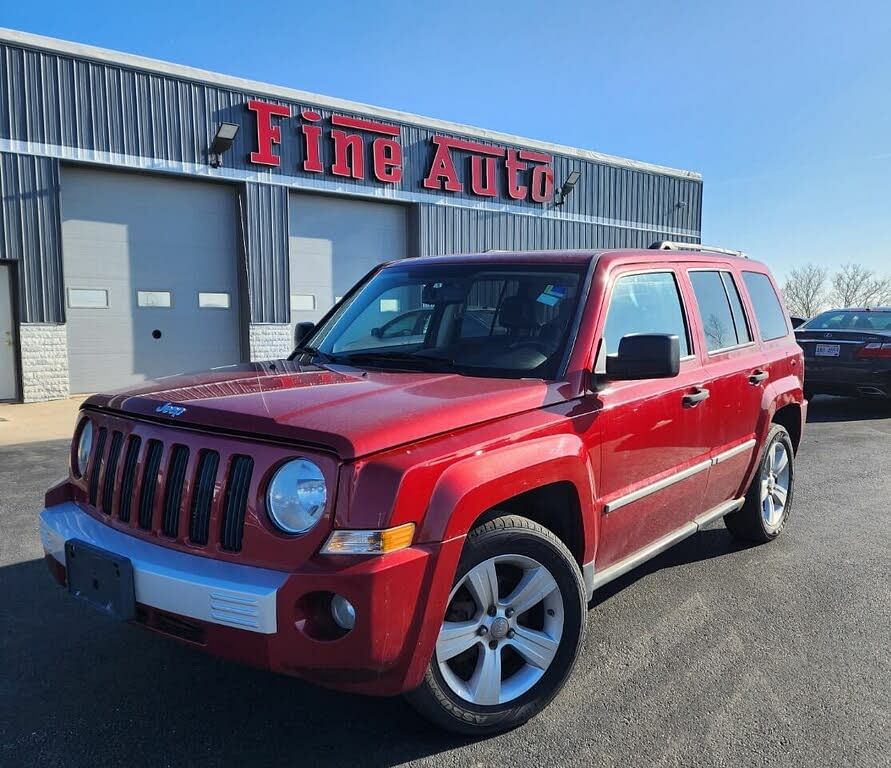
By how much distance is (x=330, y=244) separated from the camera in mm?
16438

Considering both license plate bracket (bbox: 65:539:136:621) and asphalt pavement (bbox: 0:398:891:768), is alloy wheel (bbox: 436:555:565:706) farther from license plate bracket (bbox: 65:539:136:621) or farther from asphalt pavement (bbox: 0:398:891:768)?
license plate bracket (bbox: 65:539:136:621)

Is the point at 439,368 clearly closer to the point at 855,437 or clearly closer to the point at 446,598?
the point at 446,598

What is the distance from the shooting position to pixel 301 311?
637 inches

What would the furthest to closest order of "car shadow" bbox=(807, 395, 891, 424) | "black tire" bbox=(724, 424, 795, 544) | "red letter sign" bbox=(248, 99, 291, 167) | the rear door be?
"red letter sign" bbox=(248, 99, 291, 167), "car shadow" bbox=(807, 395, 891, 424), "black tire" bbox=(724, 424, 795, 544), the rear door

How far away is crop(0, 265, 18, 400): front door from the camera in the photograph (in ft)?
40.9

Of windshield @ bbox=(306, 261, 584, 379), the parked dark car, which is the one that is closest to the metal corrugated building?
the parked dark car

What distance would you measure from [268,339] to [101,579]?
1316 centimetres

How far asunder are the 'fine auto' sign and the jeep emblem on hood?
13.1m

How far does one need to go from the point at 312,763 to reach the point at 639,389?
6.60 ft

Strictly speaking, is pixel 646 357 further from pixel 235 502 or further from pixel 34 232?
pixel 34 232

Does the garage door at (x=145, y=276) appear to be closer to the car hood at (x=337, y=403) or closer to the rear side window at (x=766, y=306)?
the car hood at (x=337, y=403)

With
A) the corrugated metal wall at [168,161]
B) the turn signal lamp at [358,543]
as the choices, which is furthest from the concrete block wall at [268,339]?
the turn signal lamp at [358,543]

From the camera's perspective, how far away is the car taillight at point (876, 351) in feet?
33.2

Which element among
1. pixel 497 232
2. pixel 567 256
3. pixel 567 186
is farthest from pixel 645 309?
pixel 567 186
